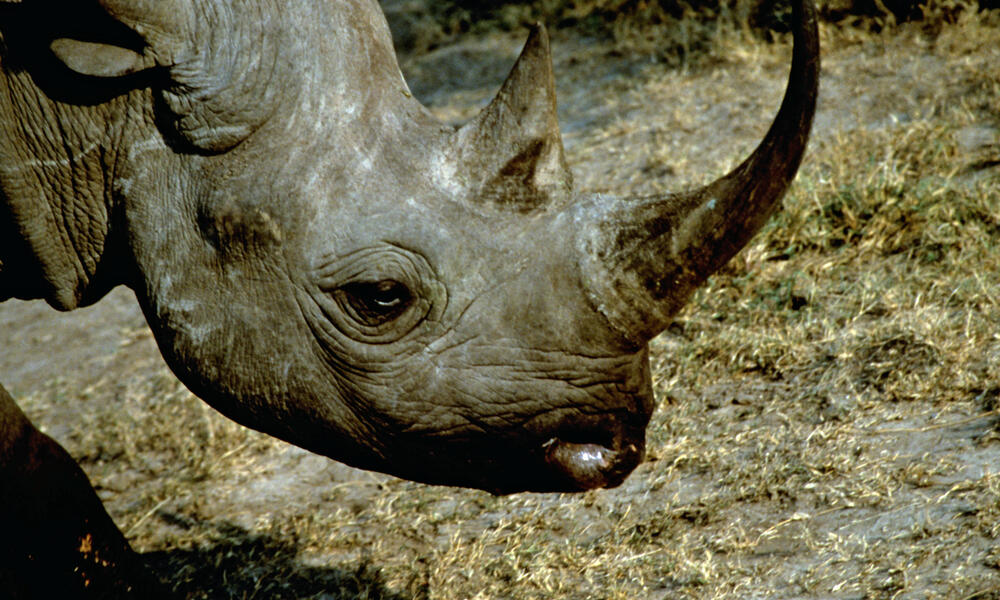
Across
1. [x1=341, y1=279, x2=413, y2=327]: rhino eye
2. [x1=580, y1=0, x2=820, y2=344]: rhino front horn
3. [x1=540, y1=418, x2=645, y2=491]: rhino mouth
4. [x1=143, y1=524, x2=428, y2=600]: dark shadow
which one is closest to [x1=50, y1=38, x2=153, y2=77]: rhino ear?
[x1=341, y1=279, x2=413, y2=327]: rhino eye

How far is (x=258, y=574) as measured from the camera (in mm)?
Answer: 4590

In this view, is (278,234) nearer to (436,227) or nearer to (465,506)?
(436,227)

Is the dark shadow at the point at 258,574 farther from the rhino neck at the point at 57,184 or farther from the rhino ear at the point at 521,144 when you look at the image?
the rhino ear at the point at 521,144

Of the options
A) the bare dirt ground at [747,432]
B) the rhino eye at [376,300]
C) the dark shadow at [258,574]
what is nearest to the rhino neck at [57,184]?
the rhino eye at [376,300]

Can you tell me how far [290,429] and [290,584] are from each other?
1.15m

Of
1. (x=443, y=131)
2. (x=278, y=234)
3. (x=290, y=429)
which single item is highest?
(x=443, y=131)

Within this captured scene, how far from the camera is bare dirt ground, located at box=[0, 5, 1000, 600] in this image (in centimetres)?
411

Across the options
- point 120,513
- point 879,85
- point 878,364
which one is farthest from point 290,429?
point 879,85

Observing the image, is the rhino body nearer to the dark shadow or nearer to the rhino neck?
the rhino neck

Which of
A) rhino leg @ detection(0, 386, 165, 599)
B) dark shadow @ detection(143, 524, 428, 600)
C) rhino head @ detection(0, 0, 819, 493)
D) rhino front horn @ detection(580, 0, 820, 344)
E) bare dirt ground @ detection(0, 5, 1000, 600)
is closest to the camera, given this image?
rhino front horn @ detection(580, 0, 820, 344)

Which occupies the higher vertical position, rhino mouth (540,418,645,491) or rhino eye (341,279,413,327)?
rhino eye (341,279,413,327)

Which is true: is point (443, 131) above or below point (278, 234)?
above

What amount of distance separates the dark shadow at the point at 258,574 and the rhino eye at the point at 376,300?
4.06 feet

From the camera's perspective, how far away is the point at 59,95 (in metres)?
3.54
